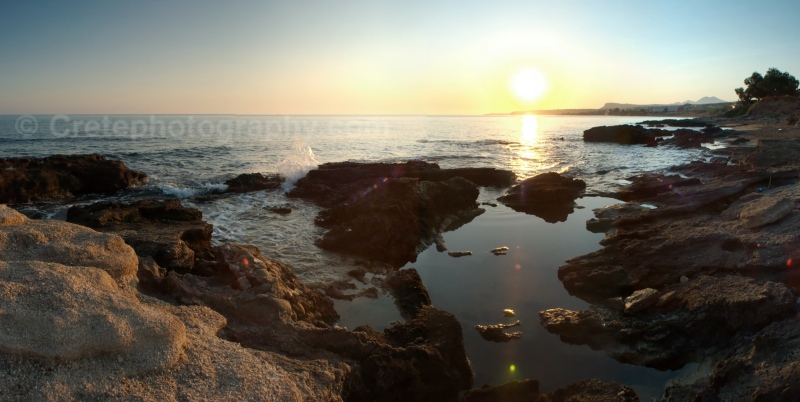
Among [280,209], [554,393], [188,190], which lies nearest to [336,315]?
[554,393]

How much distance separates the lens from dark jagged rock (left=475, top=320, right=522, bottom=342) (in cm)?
643

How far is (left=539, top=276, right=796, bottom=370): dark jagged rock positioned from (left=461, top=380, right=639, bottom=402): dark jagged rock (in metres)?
1.29

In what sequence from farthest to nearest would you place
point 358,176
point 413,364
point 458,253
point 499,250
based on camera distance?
point 358,176 → point 499,250 → point 458,253 → point 413,364

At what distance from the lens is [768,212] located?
26.6ft

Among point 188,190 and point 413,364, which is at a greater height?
point 188,190

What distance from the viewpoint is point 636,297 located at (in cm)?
701

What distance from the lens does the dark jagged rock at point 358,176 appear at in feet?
53.3

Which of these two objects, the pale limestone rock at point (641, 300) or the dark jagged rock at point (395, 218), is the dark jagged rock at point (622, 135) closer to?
the dark jagged rock at point (395, 218)

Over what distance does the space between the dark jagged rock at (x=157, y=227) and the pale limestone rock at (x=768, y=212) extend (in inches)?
385

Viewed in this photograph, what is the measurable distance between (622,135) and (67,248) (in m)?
51.4

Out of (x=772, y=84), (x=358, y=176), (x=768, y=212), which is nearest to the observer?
(x=768, y=212)

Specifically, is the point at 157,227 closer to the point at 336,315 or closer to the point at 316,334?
the point at 336,315

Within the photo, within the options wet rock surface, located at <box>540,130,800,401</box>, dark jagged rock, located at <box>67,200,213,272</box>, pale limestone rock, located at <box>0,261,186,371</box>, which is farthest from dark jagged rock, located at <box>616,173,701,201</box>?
pale limestone rock, located at <box>0,261,186,371</box>

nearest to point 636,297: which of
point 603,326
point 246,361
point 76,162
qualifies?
point 603,326
